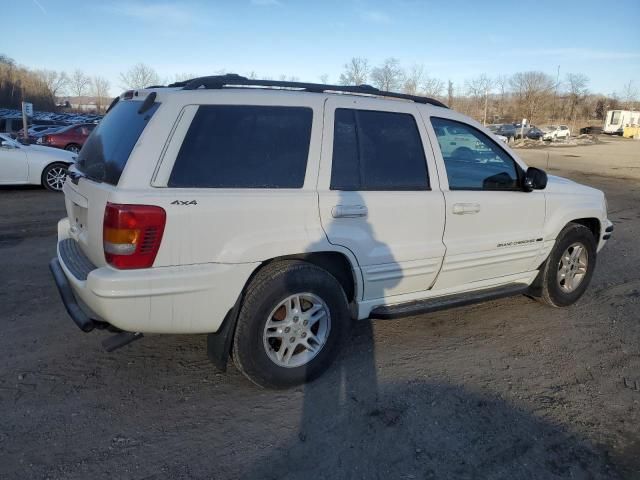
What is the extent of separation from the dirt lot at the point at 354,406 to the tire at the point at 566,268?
237 mm

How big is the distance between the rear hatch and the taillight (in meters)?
0.12

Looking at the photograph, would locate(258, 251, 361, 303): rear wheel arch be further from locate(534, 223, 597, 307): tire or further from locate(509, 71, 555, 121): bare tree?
locate(509, 71, 555, 121): bare tree

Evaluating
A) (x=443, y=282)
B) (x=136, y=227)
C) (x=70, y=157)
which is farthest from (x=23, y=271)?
(x=70, y=157)

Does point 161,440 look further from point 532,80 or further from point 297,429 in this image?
point 532,80

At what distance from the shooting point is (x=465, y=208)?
3834 millimetres

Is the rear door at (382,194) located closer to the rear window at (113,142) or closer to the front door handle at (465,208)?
the front door handle at (465,208)

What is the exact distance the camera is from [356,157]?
3.44 metres

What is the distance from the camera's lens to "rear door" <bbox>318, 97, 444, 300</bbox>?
10.9 feet

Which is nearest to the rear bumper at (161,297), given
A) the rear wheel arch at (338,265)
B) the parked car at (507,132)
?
the rear wheel arch at (338,265)

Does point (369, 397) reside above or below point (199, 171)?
below

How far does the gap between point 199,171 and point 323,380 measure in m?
1.66

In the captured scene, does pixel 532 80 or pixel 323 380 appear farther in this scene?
pixel 532 80

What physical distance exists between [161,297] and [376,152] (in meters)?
1.77

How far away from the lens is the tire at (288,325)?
3090 mm
